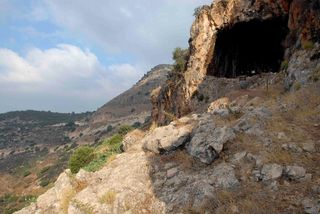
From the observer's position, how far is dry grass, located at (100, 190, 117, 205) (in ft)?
55.7

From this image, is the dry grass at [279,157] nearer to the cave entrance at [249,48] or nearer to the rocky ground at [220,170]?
the rocky ground at [220,170]

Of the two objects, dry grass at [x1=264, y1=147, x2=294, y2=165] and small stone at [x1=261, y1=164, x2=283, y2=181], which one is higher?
dry grass at [x1=264, y1=147, x2=294, y2=165]

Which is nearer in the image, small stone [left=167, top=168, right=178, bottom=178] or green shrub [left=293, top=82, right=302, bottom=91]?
small stone [left=167, top=168, right=178, bottom=178]

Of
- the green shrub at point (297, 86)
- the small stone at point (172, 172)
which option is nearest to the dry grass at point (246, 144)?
the small stone at point (172, 172)

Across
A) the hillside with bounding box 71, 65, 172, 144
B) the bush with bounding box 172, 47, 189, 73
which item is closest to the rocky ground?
the bush with bounding box 172, 47, 189, 73

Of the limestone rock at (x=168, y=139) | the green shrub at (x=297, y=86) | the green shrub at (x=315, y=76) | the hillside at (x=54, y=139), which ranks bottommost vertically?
the hillside at (x=54, y=139)

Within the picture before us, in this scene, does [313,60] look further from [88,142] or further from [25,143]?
[25,143]

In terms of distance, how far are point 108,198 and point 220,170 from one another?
4.82m

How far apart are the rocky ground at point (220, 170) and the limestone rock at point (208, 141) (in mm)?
25

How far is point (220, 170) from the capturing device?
16.1 meters

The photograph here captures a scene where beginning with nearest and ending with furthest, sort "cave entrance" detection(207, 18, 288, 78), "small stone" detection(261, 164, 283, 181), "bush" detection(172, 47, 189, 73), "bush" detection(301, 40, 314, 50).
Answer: "small stone" detection(261, 164, 283, 181)
"bush" detection(301, 40, 314, 50)
"cave entrance" detection(207, 18, 288, 78)
"bush" detection(172, 47, 189, 73)

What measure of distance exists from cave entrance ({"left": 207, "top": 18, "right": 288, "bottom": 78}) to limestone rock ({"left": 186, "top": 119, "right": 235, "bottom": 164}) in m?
17.7

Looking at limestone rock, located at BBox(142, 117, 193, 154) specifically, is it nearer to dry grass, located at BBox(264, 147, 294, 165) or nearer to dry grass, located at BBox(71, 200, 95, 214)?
dry grass, located at BBox(71, 200, 95, 214)

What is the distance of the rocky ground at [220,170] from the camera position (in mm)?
13977
